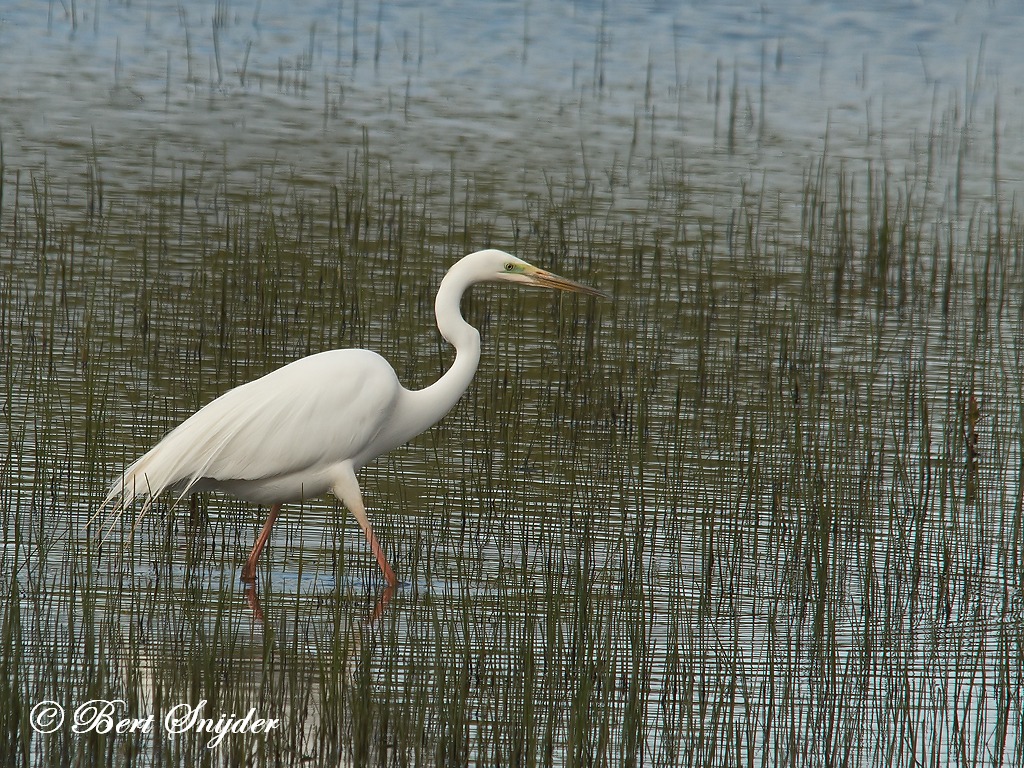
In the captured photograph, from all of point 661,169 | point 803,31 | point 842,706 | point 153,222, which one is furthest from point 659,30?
point 842,706

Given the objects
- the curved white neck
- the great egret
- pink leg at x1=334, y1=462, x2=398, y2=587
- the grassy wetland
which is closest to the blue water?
the grassy wetland

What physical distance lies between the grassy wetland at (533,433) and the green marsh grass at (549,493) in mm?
33

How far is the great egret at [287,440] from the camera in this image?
6.42 metres

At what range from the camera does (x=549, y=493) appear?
747 centimetres

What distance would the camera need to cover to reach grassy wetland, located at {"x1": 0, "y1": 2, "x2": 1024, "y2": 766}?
489 cm

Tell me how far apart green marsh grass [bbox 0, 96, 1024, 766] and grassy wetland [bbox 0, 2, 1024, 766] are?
33 millimetres

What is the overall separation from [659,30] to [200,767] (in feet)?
60.8

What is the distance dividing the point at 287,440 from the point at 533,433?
203 centimetres

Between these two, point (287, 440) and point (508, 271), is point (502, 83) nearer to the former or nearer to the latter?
point (508, 271)
